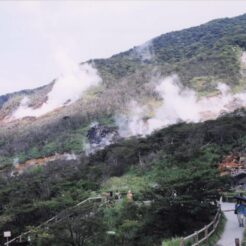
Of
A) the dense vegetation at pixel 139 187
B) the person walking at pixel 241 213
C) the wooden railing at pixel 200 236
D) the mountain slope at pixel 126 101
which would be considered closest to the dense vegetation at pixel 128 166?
the dense vegetation at pixel 139 187

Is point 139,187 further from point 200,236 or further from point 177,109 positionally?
point 177,109

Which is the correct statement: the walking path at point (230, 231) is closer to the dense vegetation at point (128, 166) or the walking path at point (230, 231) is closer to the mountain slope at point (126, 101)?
the dense vegetation at point (128, 166)

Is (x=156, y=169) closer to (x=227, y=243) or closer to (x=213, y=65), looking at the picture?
(x=227, y=243)

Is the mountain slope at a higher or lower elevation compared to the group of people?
higher

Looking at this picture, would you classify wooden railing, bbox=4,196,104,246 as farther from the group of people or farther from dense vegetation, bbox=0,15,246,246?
dense vegetation, bbox=0,15,246,246

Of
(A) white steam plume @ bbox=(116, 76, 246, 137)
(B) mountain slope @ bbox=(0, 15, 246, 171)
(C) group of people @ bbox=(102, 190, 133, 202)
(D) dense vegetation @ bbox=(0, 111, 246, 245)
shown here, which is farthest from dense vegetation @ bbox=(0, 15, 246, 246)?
Result: (A) white steam plume @ bbox=(116, 76, 246, 137)
